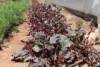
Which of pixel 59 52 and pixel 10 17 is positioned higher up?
pixel 59 52

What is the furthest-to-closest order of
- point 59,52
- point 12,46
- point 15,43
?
point 15,43
point 12,46
point 59,52

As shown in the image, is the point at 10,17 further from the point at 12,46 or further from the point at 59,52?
the point at 59,52

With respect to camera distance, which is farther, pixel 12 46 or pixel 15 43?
pixel 15 43

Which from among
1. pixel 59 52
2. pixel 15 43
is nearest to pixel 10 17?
pixel 15 43

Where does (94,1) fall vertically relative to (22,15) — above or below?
above

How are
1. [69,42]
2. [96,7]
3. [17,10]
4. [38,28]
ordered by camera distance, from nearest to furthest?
[69,42] → [38,28] → [96,7] → [17,10]

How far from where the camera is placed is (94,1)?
6.09 m

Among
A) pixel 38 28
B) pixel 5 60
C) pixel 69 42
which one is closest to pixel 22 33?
pixel 38 28

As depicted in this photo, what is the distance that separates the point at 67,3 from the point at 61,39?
2.95 meters

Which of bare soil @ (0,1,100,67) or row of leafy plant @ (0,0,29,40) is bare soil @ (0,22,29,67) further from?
row of leafy plant @ (0,0,29,40)

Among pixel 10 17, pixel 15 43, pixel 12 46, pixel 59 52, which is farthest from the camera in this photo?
pixel 10 17

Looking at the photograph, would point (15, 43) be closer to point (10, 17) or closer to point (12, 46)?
point (12, 46)

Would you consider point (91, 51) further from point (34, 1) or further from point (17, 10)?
point (34, 1)

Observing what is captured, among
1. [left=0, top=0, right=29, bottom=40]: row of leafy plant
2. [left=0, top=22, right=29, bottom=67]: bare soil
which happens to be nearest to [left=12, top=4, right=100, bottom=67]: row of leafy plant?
[left=0, top=22, right=29, bottom=67]: bare soil
